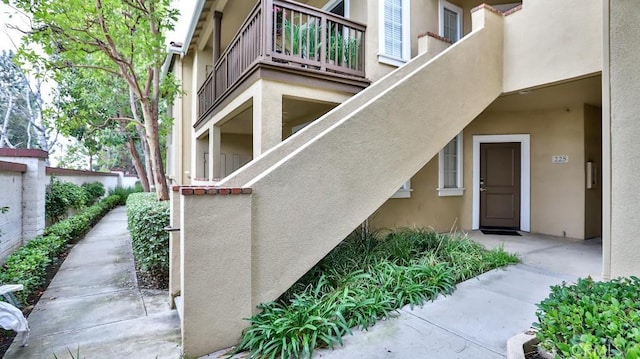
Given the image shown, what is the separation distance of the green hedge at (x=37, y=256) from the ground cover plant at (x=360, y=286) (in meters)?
3.54

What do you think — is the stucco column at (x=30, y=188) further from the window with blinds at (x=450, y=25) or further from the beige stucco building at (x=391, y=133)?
the window with blinds at (x=450, y=25)

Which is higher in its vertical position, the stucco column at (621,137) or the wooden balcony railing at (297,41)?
the wooden balcony railing at (297,41)

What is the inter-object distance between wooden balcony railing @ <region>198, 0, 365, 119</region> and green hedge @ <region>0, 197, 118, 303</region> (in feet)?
14.2

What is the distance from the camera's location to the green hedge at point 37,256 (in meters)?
4.49

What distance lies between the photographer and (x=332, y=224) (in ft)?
13.0

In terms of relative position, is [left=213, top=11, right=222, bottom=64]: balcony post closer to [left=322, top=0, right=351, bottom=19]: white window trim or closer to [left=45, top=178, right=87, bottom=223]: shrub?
[left=322, top=0, right=351, bottom=19]: white window trim

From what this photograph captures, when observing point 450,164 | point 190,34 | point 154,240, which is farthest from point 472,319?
point 190,34

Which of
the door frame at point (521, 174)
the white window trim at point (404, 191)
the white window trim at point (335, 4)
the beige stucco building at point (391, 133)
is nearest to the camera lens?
the beige stucco building at point (391, 133)

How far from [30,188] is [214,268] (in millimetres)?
5453

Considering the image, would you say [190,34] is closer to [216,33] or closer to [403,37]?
[216,33]

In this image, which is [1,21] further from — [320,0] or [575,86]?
[575,86]

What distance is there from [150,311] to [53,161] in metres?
34.5

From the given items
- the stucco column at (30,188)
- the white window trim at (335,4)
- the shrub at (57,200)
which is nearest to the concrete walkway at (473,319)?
the white window trim at (335,4)

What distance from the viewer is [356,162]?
4203 mm
